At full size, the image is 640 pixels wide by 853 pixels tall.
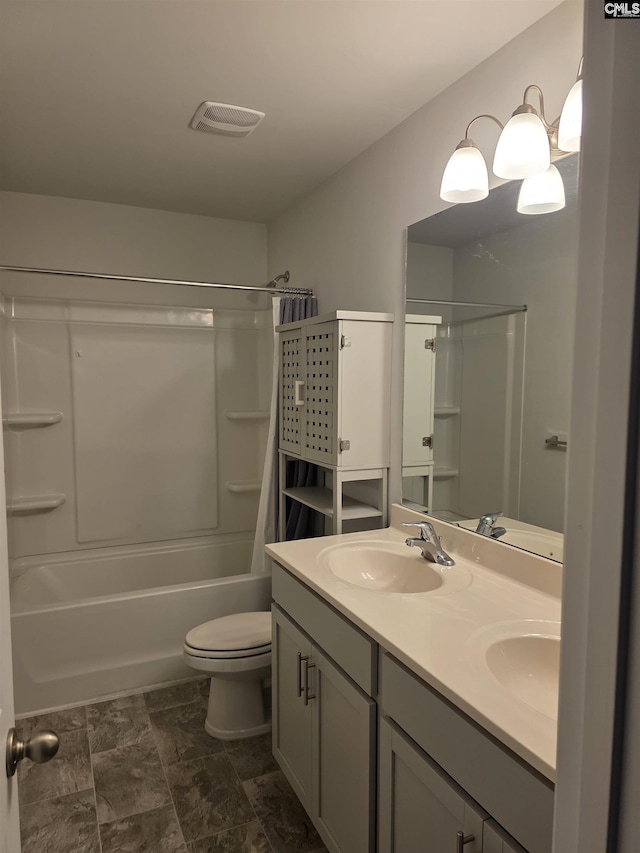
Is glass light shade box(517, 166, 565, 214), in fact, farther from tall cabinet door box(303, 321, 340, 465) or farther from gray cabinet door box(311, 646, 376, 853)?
gray cabinet door box(311, 646, 376, 853)

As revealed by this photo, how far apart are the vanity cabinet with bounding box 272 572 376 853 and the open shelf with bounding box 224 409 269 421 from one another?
1.88 meters

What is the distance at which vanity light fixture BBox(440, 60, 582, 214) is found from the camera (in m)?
1.42

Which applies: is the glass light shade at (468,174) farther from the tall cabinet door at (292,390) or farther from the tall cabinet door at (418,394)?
the tall cabinet door at (292,390)

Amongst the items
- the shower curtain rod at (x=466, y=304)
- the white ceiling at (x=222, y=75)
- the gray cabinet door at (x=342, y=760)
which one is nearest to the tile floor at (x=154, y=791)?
the gray cabinet door at (x=342, y=760)

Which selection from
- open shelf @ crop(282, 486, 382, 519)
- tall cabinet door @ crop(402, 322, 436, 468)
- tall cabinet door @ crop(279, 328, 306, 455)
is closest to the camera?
tall cabinet door @ crop(402, 322, 436, 468)

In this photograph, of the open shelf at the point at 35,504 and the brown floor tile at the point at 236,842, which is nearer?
the brown floor tile at the point at 236,842

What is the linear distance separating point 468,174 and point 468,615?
1.27 metres

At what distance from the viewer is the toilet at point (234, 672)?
224cm

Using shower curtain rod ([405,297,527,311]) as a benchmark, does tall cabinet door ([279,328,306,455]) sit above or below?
below

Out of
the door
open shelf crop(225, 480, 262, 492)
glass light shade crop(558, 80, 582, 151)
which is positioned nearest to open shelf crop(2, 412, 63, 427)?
open shelf crop(225, 480, 262, 492)

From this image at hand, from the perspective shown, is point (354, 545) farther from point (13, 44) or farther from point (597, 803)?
point (13, 44)

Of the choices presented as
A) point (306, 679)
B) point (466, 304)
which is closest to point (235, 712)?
point (306, 679)

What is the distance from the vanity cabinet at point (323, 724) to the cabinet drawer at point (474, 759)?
142mm

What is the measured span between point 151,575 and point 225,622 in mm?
1186
